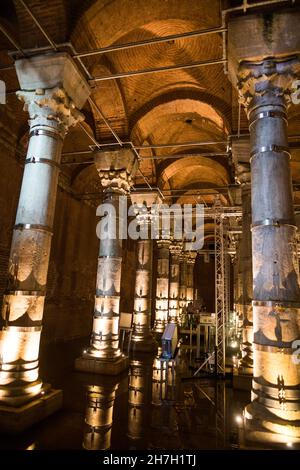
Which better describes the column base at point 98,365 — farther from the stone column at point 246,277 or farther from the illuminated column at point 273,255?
the illuminated column at point 273,255

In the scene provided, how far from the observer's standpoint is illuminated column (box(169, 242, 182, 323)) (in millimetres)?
16730

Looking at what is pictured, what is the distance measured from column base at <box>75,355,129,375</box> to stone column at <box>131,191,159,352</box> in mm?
3786

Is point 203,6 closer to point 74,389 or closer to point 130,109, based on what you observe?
point 130,109

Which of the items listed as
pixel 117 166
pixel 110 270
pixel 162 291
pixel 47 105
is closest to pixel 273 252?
pixel 47 105

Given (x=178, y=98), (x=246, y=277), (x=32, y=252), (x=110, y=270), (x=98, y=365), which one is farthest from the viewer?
(x=178, y=98)

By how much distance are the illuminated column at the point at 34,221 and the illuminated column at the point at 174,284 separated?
1244 cm

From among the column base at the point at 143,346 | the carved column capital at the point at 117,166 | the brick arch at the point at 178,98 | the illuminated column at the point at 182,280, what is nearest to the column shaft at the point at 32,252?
the carved column capital at the point at 117,166

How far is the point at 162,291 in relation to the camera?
14.8 metres

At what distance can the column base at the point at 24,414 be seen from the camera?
12.6 feet

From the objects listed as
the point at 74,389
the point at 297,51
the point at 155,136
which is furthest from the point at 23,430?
the point at 155,136

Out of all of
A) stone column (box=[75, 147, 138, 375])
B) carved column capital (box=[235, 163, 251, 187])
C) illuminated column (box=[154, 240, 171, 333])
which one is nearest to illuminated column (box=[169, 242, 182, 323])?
illuminated column (box=[154, 240, 171, 333])

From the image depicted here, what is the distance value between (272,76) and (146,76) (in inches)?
188

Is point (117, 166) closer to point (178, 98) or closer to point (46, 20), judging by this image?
point (178, 98)
